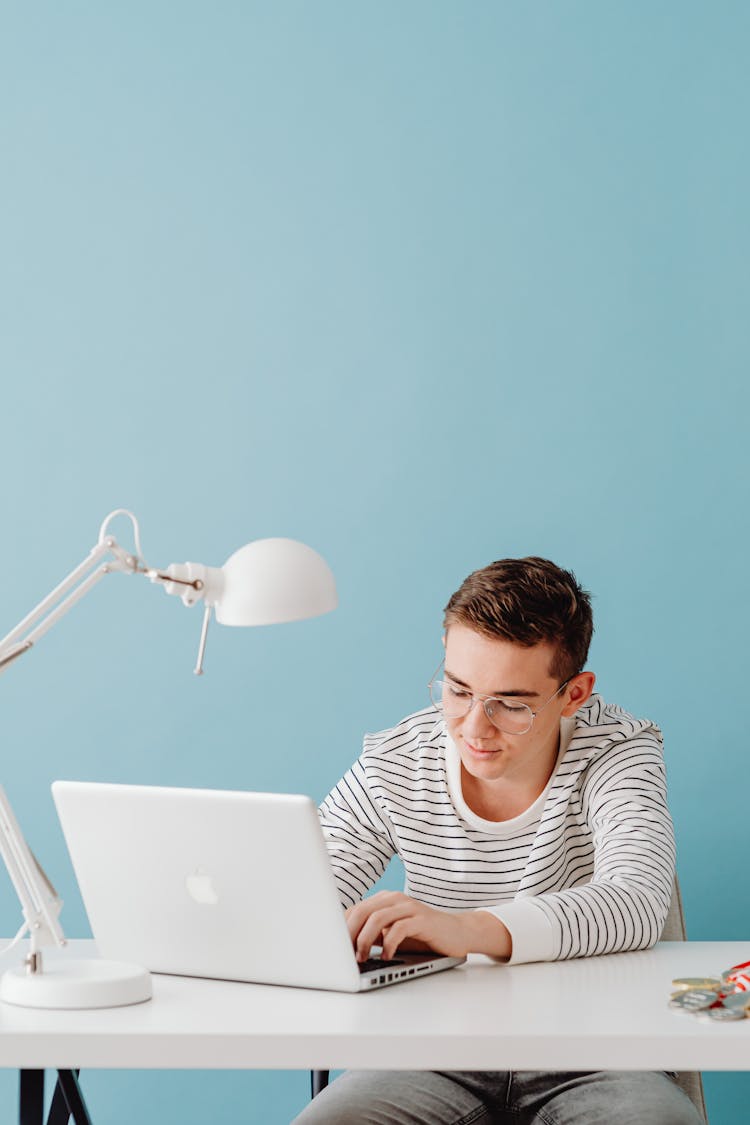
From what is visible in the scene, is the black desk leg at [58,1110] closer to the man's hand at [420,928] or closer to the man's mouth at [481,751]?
the man's hand at [420,928]

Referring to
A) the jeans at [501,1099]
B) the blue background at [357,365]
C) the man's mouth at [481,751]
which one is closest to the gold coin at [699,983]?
the jeans at [501,1099]

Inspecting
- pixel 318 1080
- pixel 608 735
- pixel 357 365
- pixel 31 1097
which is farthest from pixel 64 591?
pixel 357 365

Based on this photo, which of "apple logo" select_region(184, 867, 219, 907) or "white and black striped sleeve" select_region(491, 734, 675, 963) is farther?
"white and black striped sleeve" select_region(491, 734, 675, 963)

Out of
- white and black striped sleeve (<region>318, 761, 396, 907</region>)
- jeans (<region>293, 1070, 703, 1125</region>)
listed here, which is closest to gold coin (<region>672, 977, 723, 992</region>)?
jeans (<region>293, 1070, 703, 1125</region>)

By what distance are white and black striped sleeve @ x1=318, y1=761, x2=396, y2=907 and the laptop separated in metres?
0.41

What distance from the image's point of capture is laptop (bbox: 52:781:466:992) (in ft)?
4.56

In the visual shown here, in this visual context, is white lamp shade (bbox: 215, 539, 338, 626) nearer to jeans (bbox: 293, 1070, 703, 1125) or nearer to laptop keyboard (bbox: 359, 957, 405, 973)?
laptop keyboard (bbox: 359, 957, 405, 973)

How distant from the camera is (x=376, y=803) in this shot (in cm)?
199

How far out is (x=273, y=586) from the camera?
1.40 meters

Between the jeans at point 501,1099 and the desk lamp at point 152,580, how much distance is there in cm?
32

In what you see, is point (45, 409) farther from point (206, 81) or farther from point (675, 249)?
point (675, 249)

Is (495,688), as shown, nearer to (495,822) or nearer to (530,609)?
(530,609)

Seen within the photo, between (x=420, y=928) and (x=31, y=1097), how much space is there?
0.43 m

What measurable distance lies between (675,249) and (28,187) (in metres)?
1.24
